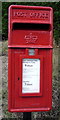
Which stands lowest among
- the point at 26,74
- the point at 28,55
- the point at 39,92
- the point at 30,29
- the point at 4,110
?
the point at 4,110

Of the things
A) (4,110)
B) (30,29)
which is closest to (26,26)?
(30,29)

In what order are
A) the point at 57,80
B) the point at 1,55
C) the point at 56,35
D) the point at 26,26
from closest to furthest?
the point at 26,26 < the point at 57,80 < the point at 56,35 < the point at 1,55

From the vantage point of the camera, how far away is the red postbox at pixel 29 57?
3.10 m

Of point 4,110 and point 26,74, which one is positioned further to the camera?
point 4,110

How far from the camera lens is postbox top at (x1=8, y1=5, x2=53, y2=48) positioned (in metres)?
3.09

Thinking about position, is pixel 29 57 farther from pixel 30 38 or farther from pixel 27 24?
pixel 27 24

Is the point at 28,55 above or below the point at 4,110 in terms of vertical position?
above

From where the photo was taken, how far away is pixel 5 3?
691cm

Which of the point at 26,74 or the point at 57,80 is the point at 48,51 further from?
the point at 57,80

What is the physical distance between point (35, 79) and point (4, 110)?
134 centimetres

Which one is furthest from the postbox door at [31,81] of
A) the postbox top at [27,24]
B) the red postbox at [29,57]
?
the postbox top at [27,24]

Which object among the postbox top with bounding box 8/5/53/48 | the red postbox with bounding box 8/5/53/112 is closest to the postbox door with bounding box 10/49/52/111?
the red postbox with bounding box 8/5/53/112

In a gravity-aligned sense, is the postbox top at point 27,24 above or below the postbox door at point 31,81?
above

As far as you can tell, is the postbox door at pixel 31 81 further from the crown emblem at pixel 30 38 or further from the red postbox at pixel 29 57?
the crown emblem at pixel 30 38
